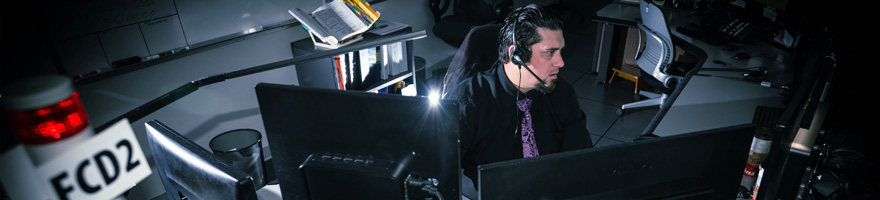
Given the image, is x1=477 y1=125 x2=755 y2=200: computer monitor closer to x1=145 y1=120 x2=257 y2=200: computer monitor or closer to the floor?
x1=145 y1=120 x2=257 y2=200: computer monitor

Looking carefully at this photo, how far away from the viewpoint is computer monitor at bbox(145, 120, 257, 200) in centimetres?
83

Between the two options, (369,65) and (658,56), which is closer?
(369,65)

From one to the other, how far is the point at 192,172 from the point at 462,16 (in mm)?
3058

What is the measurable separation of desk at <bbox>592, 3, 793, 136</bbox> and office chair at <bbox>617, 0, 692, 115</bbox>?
0.36ft

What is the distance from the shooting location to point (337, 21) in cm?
245

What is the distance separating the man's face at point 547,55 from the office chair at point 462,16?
1.89 m

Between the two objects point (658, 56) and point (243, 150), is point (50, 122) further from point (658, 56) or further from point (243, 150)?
point (658, 56)

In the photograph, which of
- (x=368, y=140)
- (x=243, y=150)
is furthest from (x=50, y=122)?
(x=243, y=150)

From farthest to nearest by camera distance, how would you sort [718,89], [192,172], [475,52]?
[718,89] → [475,52] → [192,172]

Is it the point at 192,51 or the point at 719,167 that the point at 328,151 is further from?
the point at 192,51

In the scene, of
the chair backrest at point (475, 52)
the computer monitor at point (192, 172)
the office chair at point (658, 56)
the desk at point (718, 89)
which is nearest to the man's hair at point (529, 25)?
the chair backrest at point (475, 52)

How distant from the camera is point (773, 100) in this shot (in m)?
2.04

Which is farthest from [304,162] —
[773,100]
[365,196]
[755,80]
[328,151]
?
[755,80]

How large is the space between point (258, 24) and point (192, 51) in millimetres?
383
